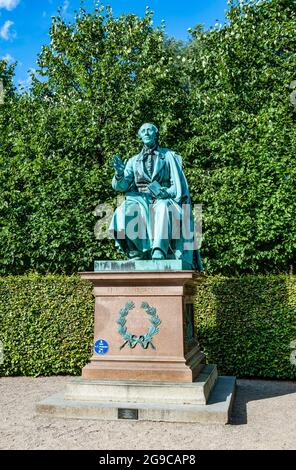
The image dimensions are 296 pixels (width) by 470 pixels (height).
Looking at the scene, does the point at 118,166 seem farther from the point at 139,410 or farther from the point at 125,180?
the point at 139,410

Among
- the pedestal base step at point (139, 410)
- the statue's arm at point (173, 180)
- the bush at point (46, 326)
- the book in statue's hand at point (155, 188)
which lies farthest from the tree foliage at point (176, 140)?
the pedestal base step at point (139, 410)

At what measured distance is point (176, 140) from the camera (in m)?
11.2

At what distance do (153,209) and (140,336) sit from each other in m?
1.56

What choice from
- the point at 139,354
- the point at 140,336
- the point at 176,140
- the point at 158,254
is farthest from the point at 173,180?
the point at 176,140

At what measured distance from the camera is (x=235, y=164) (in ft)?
33.7

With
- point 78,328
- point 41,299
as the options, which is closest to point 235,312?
point 78,328

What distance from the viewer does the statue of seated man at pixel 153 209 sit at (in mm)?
5984

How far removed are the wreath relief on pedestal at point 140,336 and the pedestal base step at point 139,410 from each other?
65 cm

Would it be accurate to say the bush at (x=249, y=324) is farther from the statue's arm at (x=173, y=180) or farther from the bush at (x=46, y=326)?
the statue's arm at (x=173, y=180)

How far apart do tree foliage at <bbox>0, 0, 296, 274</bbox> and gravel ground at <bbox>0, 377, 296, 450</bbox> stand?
13.8ft

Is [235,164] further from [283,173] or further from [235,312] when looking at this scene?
[235,312]

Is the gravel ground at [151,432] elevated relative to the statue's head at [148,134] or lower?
lower

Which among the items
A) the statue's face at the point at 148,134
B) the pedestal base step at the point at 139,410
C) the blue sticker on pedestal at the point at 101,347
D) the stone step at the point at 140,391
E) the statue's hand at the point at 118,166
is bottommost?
the pedestal base step at the point at 139,410

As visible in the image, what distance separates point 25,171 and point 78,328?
156 inches
